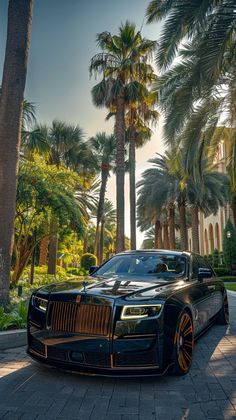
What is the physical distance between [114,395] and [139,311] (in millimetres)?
889

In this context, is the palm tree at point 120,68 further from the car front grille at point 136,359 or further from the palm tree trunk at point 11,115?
the car front grille at point 136,359

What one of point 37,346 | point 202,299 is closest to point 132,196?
point 202,299

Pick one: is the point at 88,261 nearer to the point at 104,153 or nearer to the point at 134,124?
the point at 104,153

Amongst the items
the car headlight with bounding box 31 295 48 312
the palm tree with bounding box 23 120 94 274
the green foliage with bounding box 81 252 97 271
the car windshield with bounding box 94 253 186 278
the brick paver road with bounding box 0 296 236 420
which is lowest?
the brick paver road with bounding box 0 296 236 420

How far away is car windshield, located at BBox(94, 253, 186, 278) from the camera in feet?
16.7

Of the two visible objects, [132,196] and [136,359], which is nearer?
[136,359]

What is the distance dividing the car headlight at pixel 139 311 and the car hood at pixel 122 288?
0.13 m

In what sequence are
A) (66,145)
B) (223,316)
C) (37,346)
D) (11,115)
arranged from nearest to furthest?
(37,346) → (223,316) → (11,115) → (66,145)

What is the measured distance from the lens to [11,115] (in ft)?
23.7

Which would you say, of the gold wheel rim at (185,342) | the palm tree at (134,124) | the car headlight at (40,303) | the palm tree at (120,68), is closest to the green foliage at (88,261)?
the palm tree at (134,124)

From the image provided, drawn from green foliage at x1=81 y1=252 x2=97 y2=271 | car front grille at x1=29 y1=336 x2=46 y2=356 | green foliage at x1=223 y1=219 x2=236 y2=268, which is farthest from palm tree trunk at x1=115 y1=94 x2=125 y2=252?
green foliage at x1=223 y1=219 x2=236 y2=268

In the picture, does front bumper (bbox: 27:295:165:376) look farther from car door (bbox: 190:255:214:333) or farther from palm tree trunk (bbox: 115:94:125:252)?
palm tree trunk (bbox: 115:94:125:252)

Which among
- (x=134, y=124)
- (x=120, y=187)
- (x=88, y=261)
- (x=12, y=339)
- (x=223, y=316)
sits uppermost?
(x=134, y=124)

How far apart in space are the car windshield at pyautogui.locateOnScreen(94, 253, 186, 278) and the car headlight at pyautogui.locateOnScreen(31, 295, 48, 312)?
4.39ft
